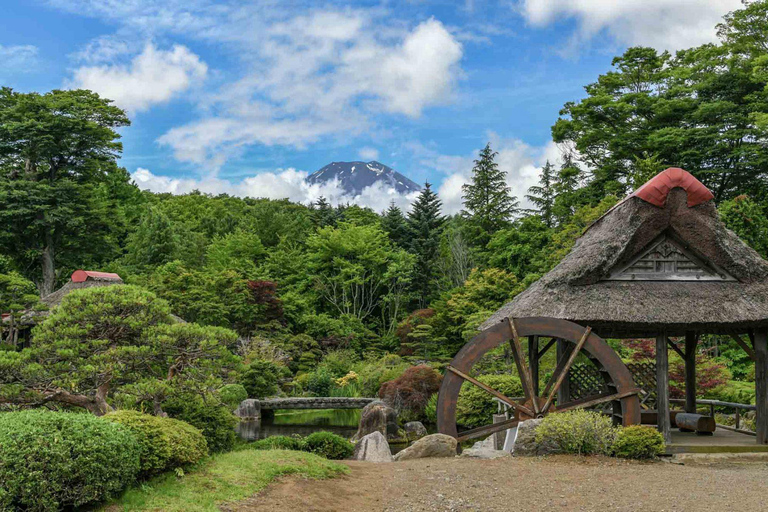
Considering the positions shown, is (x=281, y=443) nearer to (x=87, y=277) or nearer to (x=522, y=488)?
(x=522, y=488)

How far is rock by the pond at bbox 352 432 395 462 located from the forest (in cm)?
862

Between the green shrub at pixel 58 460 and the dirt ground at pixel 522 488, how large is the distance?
4.20 feet

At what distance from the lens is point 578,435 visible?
9633 mm

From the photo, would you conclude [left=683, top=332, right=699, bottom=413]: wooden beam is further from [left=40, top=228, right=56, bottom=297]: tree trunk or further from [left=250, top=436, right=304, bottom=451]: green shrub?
[left=40, top=228, right=56, bottom=297]: tree trunk

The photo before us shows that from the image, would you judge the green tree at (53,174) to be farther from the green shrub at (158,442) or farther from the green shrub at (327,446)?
the green shrub at (158,442)

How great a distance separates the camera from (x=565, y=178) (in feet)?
113

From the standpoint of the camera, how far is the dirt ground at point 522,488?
272 inches

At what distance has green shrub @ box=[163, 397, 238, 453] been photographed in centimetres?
855

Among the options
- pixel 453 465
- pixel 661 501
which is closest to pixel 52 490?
pixel 453 465

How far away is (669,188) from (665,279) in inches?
63.4

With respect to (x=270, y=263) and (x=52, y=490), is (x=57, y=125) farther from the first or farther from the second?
(x=52, y=490)

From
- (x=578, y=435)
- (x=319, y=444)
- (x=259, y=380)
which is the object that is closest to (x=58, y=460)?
(x=319, y=444)

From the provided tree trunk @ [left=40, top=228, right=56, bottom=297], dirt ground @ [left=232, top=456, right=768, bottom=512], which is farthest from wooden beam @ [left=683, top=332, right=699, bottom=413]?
tree trunk @ [left=40, top=228, right=56, bottom=297]

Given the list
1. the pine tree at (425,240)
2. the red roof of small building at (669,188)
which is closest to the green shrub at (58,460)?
the red roof of small building at (669,188)
